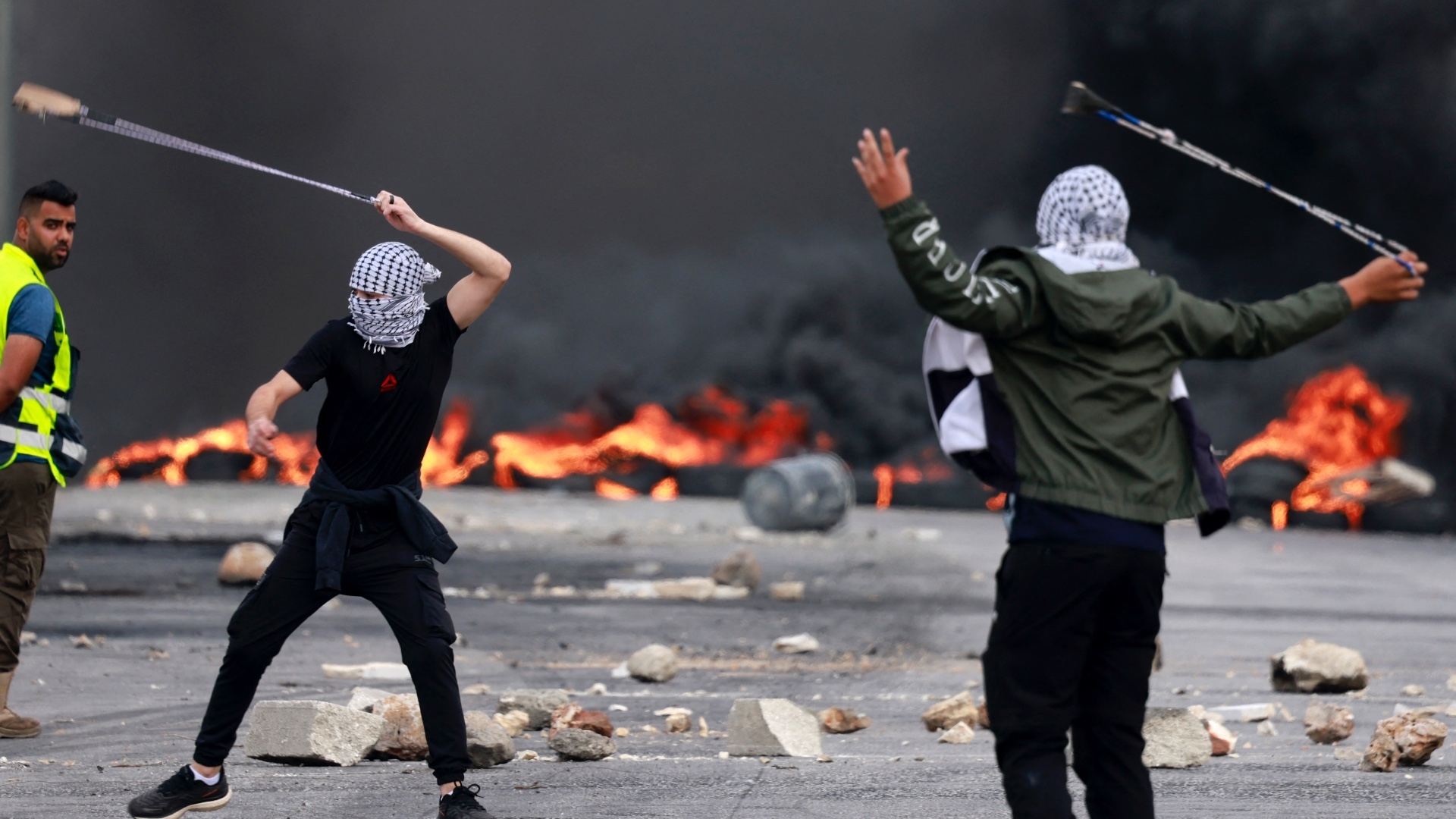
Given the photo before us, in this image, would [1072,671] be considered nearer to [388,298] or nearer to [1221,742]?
[388,298]

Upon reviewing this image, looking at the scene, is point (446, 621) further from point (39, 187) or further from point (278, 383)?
point (39, 187)

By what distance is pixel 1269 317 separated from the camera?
344 cm

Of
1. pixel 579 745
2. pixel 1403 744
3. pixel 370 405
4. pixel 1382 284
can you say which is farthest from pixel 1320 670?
pixel 370 405

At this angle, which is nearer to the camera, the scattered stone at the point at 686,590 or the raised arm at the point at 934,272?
the raised arm at the point at 934,272

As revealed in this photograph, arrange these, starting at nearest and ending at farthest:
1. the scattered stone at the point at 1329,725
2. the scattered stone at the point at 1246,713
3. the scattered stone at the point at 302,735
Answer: the scattered stone at the point at 302,735, the scattered stone at the point at 1329,725, the scattered stone at the point at 1246,713

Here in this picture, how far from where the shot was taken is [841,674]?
840 cm

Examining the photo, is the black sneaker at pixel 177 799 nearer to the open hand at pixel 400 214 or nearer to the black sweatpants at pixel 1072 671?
the open hand at pixel 400 214

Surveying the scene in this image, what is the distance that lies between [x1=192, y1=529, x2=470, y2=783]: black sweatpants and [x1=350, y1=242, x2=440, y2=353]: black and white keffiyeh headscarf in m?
0.64

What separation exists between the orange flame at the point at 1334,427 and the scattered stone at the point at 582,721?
22360 millimetres

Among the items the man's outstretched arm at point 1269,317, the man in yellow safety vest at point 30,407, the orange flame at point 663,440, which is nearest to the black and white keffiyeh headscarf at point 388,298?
the man in yellow safety vest at point 30,407

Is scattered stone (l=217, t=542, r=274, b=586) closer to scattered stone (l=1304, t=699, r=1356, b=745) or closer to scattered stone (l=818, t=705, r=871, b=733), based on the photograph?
scattered stone (l=818, t=705, r=871, b=733)

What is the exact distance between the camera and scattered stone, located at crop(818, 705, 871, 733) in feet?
20.5

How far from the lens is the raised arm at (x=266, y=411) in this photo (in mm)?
3883

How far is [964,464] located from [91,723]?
4511 mm
